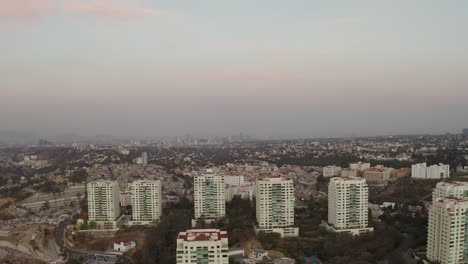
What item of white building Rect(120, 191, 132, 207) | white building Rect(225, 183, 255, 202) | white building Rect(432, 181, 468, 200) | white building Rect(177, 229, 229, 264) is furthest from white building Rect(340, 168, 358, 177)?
white building Rect(177, 229, 229, 264)

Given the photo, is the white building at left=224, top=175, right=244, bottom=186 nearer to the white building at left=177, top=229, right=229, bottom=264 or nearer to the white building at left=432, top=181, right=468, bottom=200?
the white building at left=432, top=181, right=468, bottom=200

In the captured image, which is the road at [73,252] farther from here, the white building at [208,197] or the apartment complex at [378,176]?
the apartment complex at [378,176]

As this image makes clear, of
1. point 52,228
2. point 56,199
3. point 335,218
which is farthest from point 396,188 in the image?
point 56,199

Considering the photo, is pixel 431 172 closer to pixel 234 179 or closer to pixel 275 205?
pixel 234 179

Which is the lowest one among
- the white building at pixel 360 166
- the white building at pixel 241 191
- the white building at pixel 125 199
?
the white building at pixel 125 199

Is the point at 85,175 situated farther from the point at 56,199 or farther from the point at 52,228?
the point at 52,228

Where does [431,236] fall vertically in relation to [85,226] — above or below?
above

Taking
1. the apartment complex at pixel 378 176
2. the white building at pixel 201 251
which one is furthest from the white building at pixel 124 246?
the apartment complex at pixel 378 176
